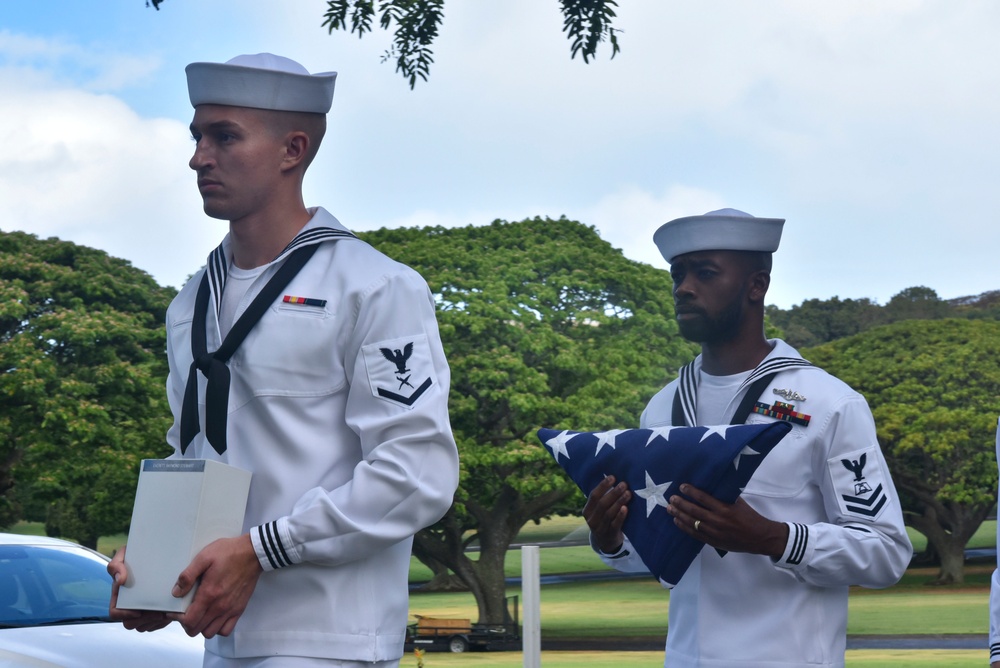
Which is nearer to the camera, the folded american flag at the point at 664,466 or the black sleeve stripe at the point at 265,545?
the black sleeve stripe at the point at 265,545

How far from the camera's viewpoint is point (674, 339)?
29750 mm

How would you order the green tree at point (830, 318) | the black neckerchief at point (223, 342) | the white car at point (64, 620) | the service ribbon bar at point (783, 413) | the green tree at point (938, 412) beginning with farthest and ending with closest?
the green tree at point (830, 318), the green tree at point (938, 412), the white car at point (64, 620), the service ribbon bar at point (783, 413), the black neckerchief at point (223, 342)

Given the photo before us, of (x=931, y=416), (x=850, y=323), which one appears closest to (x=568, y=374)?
(x=931, y=416)

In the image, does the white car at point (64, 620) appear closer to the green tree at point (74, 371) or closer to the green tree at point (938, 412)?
the green tree at point (74, 371)

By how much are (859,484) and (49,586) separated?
4.57 m

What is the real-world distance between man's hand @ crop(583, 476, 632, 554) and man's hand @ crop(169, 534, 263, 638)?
1142mm

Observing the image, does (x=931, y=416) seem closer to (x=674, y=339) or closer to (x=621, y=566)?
(x=674, y=339)

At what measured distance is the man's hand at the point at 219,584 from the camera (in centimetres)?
239

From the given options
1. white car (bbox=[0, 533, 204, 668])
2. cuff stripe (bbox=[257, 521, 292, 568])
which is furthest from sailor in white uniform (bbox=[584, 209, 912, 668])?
white car (bbox=[0, 533, 204, 668])

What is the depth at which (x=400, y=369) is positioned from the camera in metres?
2.58

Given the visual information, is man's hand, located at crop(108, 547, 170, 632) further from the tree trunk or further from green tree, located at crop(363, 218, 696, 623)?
the tree trunk

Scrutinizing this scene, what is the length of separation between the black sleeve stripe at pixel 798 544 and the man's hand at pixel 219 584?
154 cm

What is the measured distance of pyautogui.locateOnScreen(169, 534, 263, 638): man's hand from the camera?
239cm

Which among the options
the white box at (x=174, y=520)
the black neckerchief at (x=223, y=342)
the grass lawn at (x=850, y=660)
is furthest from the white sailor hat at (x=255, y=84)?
the grass lawn at (x=850, y=660)
